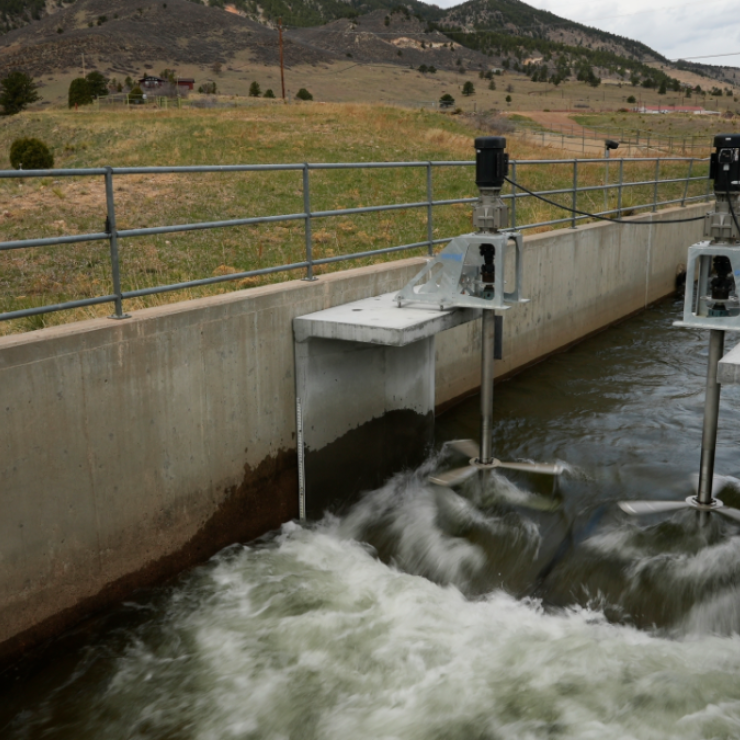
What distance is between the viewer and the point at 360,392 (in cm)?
686

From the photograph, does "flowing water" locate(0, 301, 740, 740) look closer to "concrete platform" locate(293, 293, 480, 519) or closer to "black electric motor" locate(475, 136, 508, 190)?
"concrete platform" locate(293, 293, 480, 519)

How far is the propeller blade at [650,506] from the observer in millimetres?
6351

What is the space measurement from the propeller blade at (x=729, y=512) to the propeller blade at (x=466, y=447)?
2.26m

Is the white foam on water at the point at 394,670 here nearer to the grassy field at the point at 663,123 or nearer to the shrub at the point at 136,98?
the grassy field at the point at 663,123

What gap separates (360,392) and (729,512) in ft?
10.2

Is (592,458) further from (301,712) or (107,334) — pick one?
(107,334)

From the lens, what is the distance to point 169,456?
531 cm

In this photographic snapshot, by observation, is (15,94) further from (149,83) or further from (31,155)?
(31,155)

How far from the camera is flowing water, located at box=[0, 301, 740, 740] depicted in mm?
4316

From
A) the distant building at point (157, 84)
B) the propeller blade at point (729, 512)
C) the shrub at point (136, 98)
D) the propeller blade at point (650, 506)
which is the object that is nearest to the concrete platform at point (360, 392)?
the propeller blade at point (650, 506)

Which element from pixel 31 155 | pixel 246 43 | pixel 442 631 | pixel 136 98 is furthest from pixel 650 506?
pixel 246 43

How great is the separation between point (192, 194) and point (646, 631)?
13712mm

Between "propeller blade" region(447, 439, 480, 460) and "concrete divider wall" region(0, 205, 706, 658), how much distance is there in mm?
1806

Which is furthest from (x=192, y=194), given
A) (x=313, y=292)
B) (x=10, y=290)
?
(x=313, y=292)
